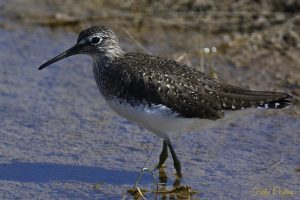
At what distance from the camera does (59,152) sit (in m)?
8.02

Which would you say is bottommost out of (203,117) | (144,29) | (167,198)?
(167,198)

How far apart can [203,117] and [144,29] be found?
360 centimetres

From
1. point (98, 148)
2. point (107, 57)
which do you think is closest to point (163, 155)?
point (98, 148)

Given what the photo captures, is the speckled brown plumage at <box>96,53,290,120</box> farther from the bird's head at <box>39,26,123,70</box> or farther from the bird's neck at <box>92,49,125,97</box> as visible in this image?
the bird's head at <box>39,26,123,70</box>

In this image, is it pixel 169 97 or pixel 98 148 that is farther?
pixel 98 148

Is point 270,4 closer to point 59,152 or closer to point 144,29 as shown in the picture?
point 144,29

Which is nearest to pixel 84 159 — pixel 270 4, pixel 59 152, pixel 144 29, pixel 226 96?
pixel 59 152

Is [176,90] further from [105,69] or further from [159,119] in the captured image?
[105,69]

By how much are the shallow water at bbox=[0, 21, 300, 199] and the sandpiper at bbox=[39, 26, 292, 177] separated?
1.42 ft

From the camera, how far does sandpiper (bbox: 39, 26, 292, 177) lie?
7.43m

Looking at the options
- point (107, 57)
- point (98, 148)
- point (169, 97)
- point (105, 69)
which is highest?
point (107, 57)

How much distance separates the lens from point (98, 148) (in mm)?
8141

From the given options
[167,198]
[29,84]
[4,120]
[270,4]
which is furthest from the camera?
[270,4]

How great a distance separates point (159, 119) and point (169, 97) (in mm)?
239
